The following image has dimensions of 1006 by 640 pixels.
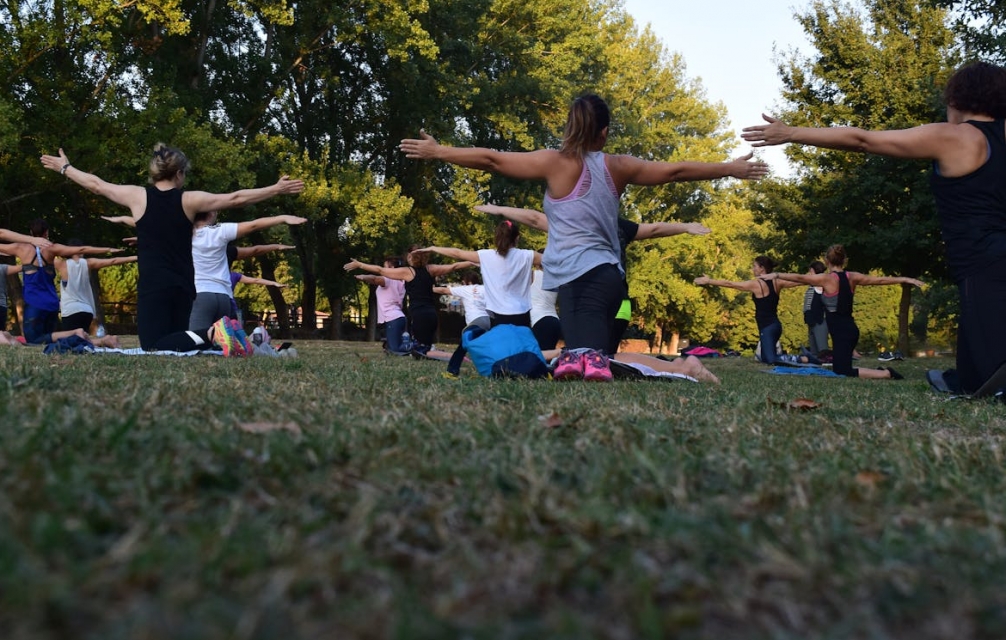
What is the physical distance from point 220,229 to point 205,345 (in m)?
2.35

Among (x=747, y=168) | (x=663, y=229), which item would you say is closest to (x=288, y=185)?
(x=663, y=229)

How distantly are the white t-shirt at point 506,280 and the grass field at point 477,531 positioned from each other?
8.68 m

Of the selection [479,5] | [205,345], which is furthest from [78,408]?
[479,5]

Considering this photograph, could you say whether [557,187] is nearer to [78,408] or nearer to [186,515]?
[78,408]

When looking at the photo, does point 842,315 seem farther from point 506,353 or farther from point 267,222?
point 267,222

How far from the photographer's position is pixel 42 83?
74.1ft

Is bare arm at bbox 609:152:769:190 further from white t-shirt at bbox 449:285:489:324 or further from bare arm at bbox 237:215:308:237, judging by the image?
white t-shirt at bbox 449:285:489:324

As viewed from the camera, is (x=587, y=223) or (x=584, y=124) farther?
(x=587, y=223)

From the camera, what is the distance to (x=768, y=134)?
655 cm

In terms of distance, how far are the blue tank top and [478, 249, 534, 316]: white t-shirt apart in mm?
8105

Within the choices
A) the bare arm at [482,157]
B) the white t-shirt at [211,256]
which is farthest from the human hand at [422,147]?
the white t-shirt at [211,256]

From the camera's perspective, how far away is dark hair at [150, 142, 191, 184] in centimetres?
960

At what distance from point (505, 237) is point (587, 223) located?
14.5 feet

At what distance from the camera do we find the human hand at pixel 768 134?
651cm
